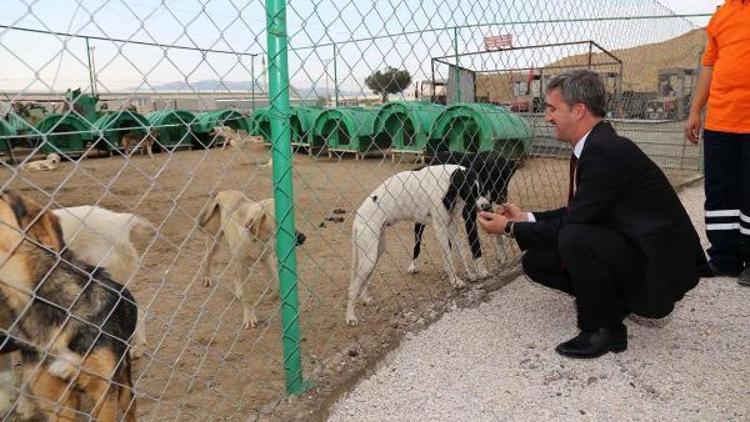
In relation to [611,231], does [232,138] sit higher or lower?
higher

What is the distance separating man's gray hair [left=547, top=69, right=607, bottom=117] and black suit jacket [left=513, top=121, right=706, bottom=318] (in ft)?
0.33

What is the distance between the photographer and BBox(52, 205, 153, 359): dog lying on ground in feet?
9.31

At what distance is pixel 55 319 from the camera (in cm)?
164

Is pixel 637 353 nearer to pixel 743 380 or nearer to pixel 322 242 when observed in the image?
pixel 743 380

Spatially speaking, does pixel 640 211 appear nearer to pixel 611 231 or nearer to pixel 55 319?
pixel 611 231

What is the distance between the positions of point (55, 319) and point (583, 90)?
2.24 m

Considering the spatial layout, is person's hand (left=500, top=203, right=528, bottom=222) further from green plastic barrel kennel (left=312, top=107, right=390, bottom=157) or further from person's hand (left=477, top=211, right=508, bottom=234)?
green plastic barrel kennel (left=312, top=107, right=390, bottom=157)

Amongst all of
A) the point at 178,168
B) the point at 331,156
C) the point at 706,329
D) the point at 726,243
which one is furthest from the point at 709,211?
the point at 178,168

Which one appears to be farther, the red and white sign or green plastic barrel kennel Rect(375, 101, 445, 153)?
green plastic barrel kennel Rect(375, 101, 445, 153)

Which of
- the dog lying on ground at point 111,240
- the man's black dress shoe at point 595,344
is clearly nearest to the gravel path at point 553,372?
the man's black dress shoe at point 595,344

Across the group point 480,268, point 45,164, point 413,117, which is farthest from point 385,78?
point 45,164

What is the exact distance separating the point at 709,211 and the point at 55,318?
3.81 metres

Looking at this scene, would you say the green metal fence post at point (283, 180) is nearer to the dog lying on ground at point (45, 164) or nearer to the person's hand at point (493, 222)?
the person's hand at point (493, 222)

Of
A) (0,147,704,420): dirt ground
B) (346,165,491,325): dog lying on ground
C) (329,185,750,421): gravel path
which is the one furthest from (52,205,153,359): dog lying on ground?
(329,185,750,421): gravel path
